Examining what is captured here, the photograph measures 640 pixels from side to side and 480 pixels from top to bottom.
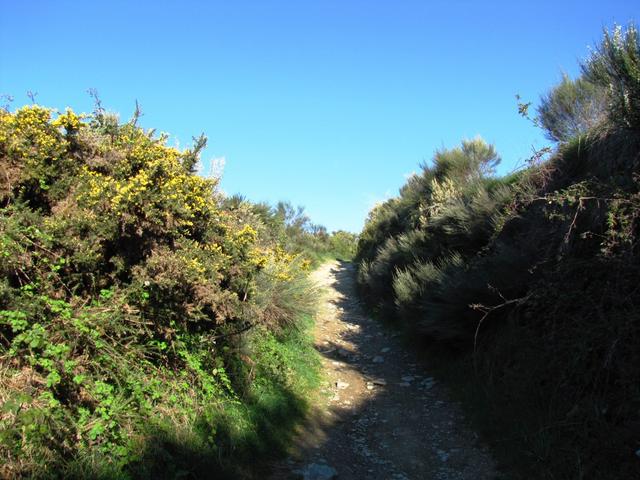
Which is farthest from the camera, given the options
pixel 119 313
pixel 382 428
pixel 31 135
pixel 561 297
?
pixel 382 428

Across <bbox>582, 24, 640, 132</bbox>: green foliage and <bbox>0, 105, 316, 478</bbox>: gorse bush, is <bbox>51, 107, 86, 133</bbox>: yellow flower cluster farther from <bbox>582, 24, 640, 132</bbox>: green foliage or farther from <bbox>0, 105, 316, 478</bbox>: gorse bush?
<bbox>582, 24, 640, 132</bbox>: green foliage

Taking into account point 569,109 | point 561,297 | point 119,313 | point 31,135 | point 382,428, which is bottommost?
point 382,428

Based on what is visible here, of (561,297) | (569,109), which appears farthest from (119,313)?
(569,109)

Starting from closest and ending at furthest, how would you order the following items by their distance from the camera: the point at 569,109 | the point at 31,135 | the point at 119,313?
the point at 119,313
the point at 31,135
the point at 569,109

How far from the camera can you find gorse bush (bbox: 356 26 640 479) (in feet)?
14.5

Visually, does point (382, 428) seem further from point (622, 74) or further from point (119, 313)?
point (622, 74)

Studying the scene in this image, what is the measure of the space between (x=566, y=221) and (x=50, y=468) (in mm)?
5908

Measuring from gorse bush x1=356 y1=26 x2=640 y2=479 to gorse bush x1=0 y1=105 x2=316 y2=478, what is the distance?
2.72 meters

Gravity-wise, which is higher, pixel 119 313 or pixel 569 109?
pixel 569 109

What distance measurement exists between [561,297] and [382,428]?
280 centimetres

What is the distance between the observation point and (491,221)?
8367 millimetres

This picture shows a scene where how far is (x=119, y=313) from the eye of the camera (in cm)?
440

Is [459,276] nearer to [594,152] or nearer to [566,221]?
[566,221]

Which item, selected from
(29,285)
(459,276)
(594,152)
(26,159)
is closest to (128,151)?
(26,159)
